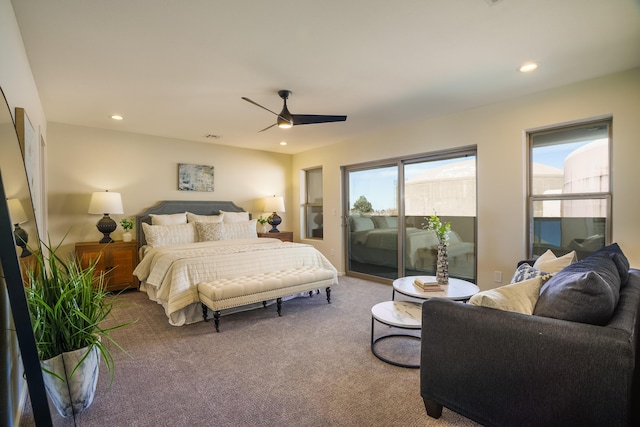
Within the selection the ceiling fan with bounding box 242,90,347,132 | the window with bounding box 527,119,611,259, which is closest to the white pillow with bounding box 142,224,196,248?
the ceiling fan with bounding box 242,90,347,132

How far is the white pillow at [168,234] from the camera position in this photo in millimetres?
4488

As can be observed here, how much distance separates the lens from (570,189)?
327 centimetres

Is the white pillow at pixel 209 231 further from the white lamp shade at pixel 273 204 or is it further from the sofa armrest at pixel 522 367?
the sofa armrest at pixel 522 367

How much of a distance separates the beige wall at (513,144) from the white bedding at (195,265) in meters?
2.02

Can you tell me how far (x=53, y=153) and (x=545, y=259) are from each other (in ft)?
19.6

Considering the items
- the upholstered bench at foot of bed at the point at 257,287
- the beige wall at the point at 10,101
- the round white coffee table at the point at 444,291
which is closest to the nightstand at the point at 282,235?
the upholstered bench at foot of bed at the point at 257,287

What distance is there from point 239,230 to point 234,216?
44cm

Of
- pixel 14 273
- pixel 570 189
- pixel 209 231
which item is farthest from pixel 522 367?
pixel 209 231

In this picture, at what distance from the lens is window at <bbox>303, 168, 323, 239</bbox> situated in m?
6.33

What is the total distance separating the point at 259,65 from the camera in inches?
104

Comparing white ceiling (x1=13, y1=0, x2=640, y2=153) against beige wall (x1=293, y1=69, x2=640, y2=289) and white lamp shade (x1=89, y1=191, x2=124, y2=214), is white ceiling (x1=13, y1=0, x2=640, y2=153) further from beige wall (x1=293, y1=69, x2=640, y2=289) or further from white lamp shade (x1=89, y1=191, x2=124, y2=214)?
white lamp shade (x1=89, y1=191, x2=124, y2=214)

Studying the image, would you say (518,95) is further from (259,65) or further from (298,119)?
(259,65)

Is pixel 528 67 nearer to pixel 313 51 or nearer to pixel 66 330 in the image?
pixel 313 51

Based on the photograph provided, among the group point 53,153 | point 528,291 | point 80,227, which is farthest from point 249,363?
point 53,153
